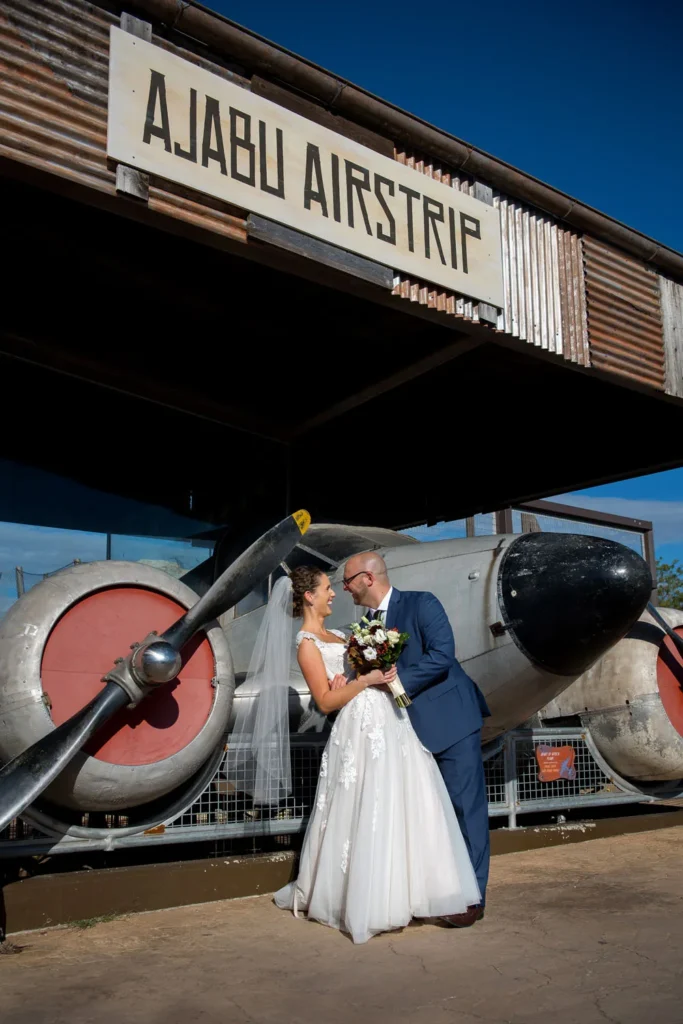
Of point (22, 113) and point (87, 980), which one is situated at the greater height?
point (22, 113)

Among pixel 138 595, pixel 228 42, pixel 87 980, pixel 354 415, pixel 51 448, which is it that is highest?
pixel 228 42

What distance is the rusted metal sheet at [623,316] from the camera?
8.04 meters

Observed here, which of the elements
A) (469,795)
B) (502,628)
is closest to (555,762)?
(502,628)

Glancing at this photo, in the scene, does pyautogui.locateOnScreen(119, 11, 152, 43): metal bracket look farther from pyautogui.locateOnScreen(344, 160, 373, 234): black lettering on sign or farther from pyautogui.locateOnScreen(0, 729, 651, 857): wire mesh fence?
pyautogui.locateOnScreen(0, 729, 651, 857): wire mesh fence

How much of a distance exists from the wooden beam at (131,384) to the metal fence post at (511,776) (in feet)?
17.0

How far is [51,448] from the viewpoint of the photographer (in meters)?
9.06

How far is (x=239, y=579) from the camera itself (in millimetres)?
5340

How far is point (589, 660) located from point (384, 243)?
343 cm

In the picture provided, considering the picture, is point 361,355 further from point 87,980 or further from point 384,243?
point 87,980

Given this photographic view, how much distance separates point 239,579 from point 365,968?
2.42m

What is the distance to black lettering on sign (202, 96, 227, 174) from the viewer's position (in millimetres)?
5512

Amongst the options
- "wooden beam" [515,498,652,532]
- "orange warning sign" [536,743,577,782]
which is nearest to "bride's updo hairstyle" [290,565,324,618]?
"orange warning sign" [536,743,577,782]

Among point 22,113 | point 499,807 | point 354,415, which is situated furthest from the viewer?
point 354,415

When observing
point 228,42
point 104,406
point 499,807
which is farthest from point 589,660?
point 104,406
